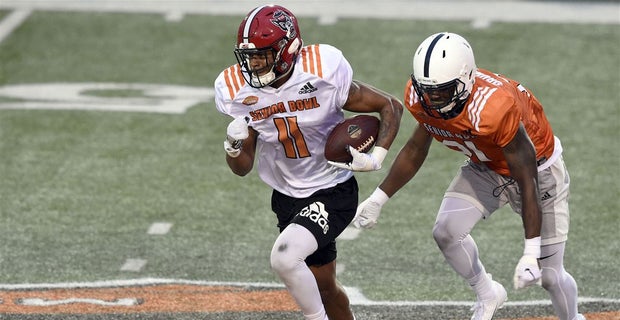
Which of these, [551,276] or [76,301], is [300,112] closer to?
[551,276]

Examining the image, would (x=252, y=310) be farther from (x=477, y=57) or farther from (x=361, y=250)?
(x=477, y=57)

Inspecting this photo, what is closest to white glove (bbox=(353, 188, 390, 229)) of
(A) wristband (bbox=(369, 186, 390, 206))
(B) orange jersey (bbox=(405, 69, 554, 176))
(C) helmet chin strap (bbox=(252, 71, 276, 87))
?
(A) wristband (bbox=(369, 186, 390, 206))

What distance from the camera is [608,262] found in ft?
→ 26.5

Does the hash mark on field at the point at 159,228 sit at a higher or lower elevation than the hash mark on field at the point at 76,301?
lower

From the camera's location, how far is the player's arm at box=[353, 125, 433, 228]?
6.33m

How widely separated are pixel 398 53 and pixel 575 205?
413cm

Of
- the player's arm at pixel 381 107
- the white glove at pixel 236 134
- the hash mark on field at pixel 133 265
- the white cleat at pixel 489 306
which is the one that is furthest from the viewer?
the hash mark on field at pixel 133 265

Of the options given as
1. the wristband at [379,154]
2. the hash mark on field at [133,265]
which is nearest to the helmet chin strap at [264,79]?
the wristband at [379,154]

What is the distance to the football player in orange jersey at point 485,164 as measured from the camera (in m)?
5.81

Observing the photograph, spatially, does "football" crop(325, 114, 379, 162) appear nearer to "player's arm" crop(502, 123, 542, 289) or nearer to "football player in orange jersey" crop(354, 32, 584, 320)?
"football player in orange jersey" crop(354, 32, 584, 320)

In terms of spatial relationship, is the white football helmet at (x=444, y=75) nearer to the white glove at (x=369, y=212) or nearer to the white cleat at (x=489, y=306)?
the white glove at (x=369, y=212)

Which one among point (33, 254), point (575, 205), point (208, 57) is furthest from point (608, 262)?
point (208, 57)

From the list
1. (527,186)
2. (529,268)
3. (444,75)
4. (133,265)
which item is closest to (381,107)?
(444,75)

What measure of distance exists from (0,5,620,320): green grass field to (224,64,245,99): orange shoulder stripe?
1919 mm
